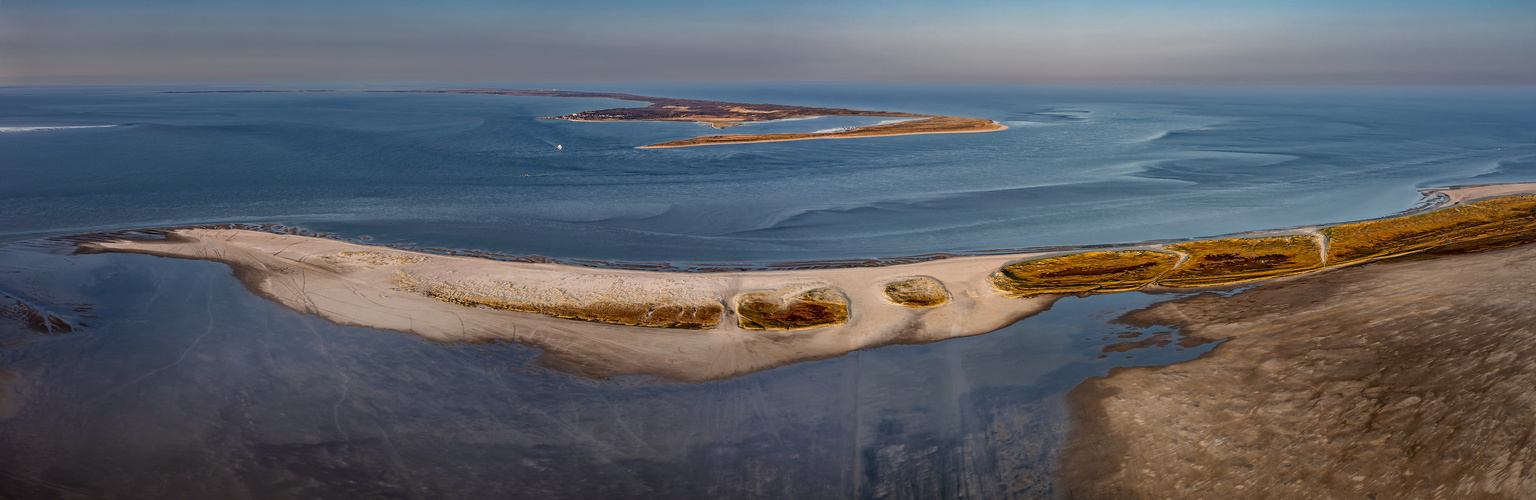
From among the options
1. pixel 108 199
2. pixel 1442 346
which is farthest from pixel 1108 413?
pixel 108 199

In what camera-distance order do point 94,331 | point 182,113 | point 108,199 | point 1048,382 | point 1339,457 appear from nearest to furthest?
point 1339,457 → point 1048,382 → point 94,331 → point 108,199 → point 182,113

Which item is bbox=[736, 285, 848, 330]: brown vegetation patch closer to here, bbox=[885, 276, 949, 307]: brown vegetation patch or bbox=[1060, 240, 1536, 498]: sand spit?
bbox=[885, 276, 949, 307]: brown vegetation patch

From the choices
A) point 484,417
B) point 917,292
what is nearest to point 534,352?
point 484,417

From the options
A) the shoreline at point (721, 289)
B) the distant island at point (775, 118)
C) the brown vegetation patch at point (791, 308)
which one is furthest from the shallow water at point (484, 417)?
the distant island at point (775, 118)

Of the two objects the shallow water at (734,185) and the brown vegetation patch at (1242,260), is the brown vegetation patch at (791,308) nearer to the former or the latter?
the shallow water at (734,185)

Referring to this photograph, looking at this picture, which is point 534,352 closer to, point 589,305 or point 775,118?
point 589,305

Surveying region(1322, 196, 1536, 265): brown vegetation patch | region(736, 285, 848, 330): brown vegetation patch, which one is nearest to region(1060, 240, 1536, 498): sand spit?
region(1322, 196, 1536, 265): brown vegetation patch

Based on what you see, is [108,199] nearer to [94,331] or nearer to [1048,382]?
[94,331]
